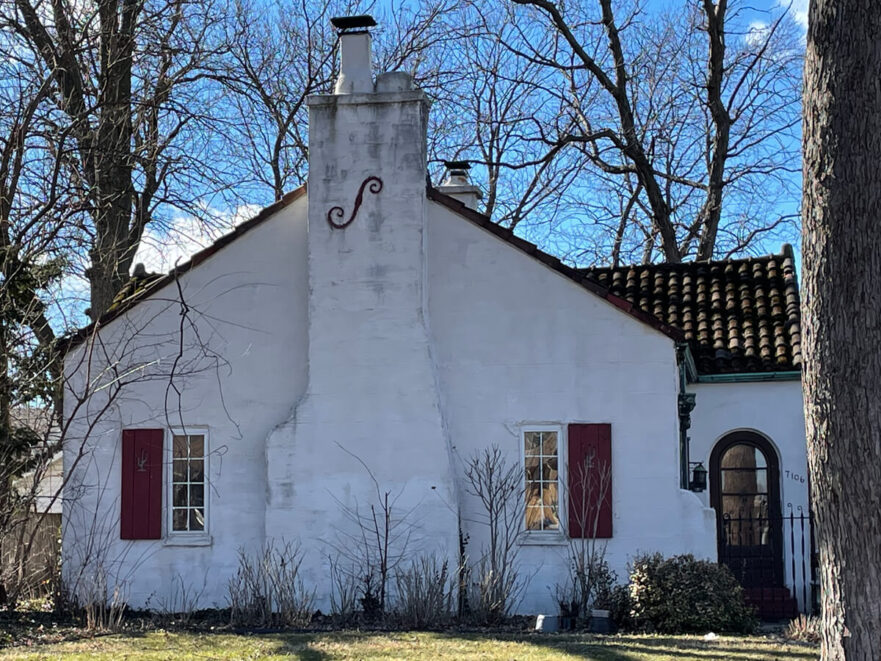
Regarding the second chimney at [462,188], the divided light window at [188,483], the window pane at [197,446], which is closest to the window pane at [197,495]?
Answer: the divided light window at [188,483]

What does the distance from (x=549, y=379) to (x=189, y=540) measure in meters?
4.93

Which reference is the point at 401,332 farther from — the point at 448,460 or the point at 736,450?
the point at 736,450

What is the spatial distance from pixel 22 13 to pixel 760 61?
53.6 ft

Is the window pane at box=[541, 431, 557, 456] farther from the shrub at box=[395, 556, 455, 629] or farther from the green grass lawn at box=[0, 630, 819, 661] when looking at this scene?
the green grass lawn at box=[0, 630, 819, 661]

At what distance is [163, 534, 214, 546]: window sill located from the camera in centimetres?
1440

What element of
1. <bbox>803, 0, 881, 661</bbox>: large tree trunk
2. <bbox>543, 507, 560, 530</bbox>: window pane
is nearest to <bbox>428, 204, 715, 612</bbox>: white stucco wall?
<bbox>543, 507, 560, 530</bbox>: window pane

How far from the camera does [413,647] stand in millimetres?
10508

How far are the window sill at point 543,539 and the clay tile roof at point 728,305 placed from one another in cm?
365

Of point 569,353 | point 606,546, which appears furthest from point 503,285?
point 606,546

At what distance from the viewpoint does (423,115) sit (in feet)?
47.1

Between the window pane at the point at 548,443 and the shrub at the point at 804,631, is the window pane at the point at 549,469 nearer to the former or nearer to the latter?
A: the window pane at the point at 548,443

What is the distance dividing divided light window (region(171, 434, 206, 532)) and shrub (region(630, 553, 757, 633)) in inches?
218

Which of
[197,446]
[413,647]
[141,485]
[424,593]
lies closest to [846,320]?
[413,647]

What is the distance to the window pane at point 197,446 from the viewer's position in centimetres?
1471
